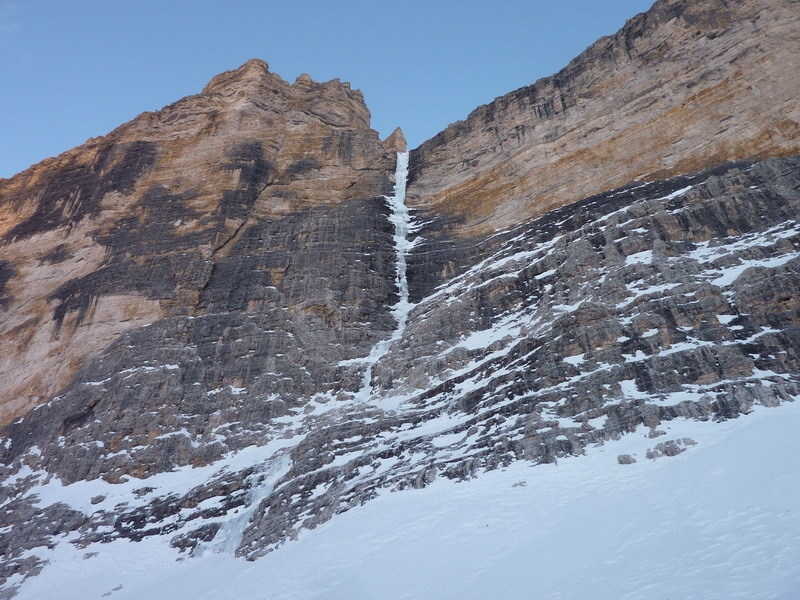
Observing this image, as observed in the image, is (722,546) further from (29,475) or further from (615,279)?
(29,475)

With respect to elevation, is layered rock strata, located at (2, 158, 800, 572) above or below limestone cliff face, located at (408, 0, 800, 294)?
below

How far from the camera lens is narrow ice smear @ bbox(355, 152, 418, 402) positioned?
35.9 metres

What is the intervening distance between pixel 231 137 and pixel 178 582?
135ft

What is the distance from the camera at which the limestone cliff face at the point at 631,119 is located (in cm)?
3591

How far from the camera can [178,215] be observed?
48.6 meters

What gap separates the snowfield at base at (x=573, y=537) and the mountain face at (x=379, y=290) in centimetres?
120

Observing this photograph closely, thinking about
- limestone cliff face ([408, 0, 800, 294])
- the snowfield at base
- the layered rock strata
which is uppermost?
limestone cliff face ([408, 0, 800, 294])

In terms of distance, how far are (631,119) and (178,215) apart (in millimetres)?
35701

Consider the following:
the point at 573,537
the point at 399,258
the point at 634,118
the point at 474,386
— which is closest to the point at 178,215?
the point at 399,258

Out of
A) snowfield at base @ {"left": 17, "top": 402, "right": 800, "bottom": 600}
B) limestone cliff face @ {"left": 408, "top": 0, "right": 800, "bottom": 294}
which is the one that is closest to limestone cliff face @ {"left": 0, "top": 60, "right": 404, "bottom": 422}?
limestone cliff face @ {"left": 408, "top": 0, "right": 800, "bottom": 294}

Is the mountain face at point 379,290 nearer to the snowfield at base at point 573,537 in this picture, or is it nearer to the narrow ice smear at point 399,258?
the narrow ice smear at point 399,258

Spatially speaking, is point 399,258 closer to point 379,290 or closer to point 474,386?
point 379,290

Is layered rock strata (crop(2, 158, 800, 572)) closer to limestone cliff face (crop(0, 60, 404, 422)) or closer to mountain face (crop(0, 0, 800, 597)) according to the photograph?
mountain face (crop(0, 0, 800, 597))

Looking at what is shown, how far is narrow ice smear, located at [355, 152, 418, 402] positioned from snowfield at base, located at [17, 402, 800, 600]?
46.5ft
